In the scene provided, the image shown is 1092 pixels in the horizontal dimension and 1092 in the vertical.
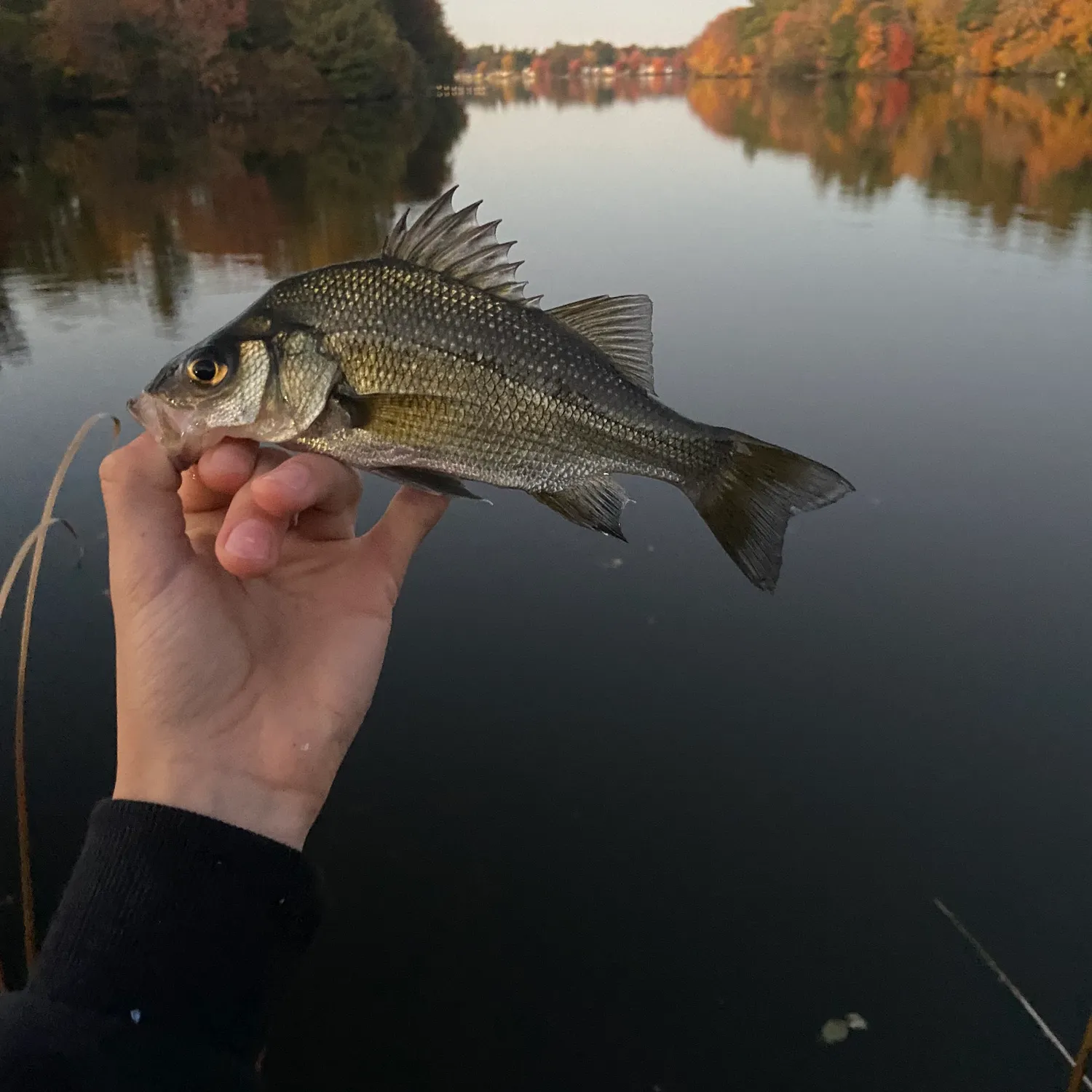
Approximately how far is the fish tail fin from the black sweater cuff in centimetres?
140

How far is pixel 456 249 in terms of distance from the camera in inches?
85.4

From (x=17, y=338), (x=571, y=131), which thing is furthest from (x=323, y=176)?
(x=571, y=131)

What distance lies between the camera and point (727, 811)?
13.5ft

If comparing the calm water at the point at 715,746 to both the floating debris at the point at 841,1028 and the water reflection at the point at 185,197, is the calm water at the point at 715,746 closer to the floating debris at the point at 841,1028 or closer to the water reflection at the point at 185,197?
the floating debris at the point at 841,1028

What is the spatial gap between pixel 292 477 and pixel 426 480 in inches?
13.7

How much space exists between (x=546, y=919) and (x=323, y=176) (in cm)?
2357

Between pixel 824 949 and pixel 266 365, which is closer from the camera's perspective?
pixel 266 365

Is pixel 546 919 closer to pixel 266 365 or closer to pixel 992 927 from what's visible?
pixel 992 927

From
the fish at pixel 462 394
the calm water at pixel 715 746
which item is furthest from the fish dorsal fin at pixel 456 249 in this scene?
the calm water at pixel 715 746

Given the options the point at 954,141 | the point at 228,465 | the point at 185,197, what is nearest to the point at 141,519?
the point at 228,465

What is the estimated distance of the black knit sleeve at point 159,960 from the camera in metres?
1.44

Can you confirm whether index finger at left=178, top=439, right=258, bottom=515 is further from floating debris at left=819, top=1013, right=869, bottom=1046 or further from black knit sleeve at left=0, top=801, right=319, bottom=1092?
floating debris at left=819, top=1013, right=869, bottom=1046

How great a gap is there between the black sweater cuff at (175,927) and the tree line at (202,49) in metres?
46.3

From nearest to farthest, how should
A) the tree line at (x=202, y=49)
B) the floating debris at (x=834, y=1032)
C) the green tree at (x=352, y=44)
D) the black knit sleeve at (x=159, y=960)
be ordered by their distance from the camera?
the black knit sleeve at (x=159, y=960)
the floating debris at (x=834, y=1032)
the tree line at (x=202, y=49)
the green tree at (x=352, y=44)
